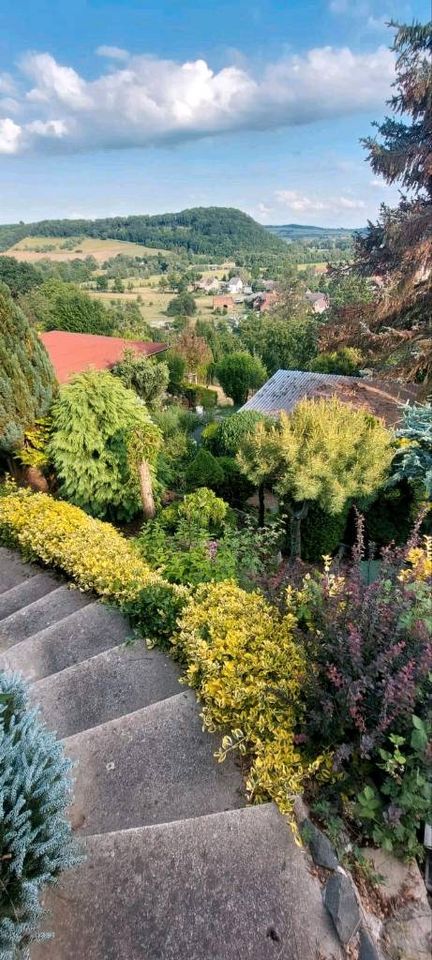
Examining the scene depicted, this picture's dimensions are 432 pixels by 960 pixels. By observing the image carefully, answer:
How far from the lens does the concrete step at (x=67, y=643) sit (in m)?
3.46

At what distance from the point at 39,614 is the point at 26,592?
670 millimetres

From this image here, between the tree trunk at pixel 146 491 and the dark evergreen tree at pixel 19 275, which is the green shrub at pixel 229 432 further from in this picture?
the dark evergreen tree at pixel 19 275

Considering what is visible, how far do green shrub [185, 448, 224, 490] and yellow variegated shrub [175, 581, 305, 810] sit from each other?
5463mm

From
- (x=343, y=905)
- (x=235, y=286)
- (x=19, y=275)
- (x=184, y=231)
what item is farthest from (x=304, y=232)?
(x=343, y=905)

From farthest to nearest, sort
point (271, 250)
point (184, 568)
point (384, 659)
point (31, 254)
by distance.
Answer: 1. point (271, 250)
2. point (31, 254)
3. point (184, 568)
4. point (384, 659)

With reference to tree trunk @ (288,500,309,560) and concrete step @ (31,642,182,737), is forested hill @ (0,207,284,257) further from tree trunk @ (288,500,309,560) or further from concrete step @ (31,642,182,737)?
concrete step @ (31,642,182,737)

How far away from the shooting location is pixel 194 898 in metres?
1.78

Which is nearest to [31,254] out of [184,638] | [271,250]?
[271,250]

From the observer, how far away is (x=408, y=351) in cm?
1086

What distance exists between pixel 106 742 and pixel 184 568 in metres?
1.95

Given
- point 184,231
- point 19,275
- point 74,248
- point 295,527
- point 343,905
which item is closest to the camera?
point 343,905

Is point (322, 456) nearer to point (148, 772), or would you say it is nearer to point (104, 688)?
point (104, 688)

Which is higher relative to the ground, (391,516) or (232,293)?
(232,293)

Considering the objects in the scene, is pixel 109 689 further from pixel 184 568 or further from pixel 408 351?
pixel 408 351
